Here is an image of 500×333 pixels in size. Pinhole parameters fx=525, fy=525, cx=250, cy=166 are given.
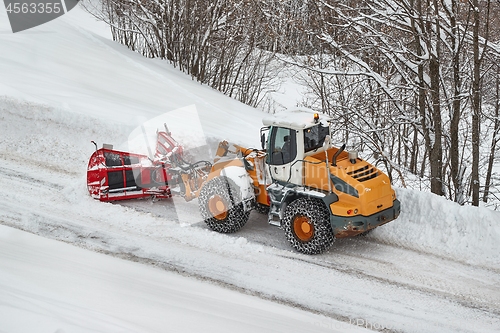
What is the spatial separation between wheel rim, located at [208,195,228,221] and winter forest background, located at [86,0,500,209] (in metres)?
3.32

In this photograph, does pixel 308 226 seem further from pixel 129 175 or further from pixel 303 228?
pixel 129 175

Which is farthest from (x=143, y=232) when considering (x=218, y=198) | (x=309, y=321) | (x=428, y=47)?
(x=428, y=47)

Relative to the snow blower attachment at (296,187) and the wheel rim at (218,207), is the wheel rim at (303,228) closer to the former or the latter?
the snow blower attachment at (296,187)

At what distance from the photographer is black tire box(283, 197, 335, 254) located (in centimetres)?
Result: 784

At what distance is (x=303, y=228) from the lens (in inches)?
316

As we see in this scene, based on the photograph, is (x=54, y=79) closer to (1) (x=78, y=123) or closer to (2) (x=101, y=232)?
(1) (x=78, y=123)

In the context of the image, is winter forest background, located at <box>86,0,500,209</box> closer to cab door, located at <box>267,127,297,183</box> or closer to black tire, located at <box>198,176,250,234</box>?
cab door, located at <box>267,127,297,183</box>

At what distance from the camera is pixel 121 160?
9.90 metres

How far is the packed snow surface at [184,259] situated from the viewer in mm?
5914

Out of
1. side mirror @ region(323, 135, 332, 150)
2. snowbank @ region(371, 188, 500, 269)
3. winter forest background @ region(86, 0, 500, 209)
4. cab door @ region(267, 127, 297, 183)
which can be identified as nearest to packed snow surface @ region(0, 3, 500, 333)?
snowbank @ region(371, 188, 500, 269)

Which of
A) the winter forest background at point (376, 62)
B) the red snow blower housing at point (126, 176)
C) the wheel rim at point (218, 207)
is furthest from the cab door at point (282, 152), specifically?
the winter forest background at point (376, 62)

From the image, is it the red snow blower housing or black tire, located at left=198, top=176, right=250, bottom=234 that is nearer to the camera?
black tire, located at left=198, top=176, right=250, bottom=234

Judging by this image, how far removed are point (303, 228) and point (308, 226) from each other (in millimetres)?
93

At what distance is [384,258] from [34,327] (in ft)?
16.9
